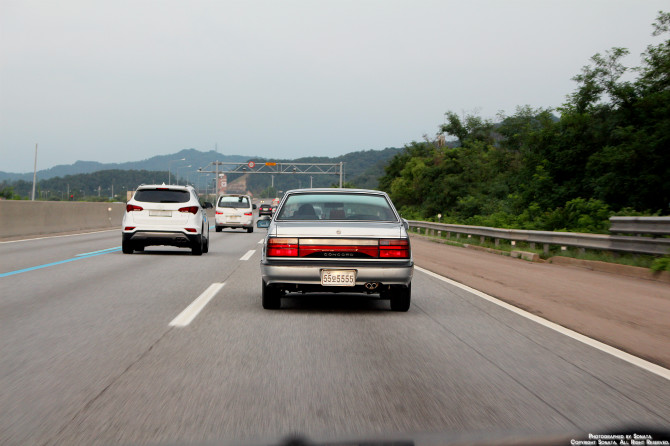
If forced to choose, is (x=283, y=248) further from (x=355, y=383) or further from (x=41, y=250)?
(x=41, y=250)

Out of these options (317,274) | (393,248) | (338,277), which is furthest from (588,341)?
(317,274)

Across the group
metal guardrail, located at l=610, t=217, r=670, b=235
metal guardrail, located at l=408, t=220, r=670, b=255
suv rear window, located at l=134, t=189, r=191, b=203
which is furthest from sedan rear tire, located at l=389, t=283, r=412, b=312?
suv rear window, located at l=134, t=189, r=191, b=203

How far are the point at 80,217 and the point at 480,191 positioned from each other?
38823 millimetres

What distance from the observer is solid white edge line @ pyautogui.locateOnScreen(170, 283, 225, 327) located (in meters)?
7.47

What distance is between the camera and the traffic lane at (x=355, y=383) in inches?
155

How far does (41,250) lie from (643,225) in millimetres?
14143

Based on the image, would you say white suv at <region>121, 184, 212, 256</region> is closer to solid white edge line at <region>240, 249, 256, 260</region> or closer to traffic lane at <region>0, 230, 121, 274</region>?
solid white edge line at <region>240, 249, 256, 260</region>

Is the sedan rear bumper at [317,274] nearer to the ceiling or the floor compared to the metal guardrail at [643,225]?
nearer to the floor

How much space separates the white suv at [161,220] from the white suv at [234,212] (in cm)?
1475

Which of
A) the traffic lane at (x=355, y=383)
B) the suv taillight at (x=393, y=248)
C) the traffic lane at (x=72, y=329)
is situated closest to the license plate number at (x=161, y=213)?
the traffic lane at (x=72, y=329)

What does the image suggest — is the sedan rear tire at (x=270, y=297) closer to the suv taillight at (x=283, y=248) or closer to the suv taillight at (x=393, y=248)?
the suv taillight at (x=283, y=248)

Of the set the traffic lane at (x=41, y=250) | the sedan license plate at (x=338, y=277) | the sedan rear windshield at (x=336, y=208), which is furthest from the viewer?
the traffic lane at (x=41, y=250)

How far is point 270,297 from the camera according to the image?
8422 mm

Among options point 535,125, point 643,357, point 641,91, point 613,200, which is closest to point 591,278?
point 643,357
